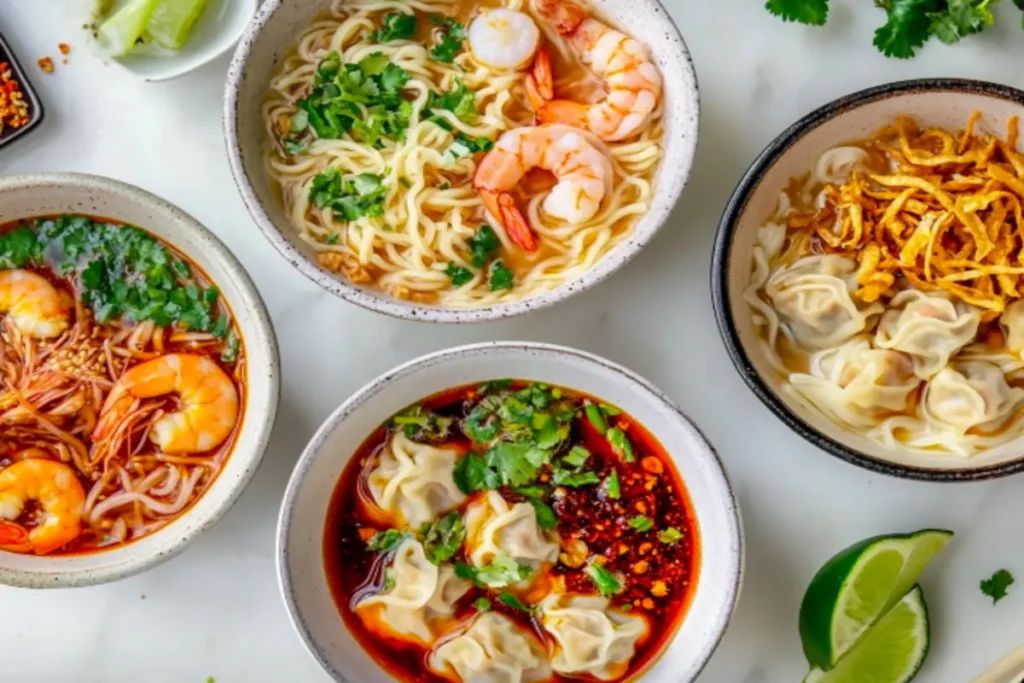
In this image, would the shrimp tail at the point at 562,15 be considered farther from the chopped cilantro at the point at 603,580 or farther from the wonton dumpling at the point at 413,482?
the chopped cilantro at the point at 603,580

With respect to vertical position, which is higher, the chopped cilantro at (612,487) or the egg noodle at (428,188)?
the egg noodle at (428,188)

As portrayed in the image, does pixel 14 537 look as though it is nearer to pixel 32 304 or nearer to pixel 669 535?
pixel 32 304

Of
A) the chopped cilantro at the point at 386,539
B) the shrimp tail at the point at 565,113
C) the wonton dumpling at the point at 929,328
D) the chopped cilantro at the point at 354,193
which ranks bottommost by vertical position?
the chopped cilantro at the point at 386,539

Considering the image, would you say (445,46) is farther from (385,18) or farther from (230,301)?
(230,301)

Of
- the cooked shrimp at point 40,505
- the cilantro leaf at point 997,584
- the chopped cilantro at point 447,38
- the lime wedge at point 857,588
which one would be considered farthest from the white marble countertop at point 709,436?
the chopped cilantro at point 447,38

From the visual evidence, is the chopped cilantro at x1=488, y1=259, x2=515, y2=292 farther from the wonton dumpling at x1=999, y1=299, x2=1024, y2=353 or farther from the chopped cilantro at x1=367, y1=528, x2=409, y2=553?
the wonton dumpling at x1=999, y1=299, x2=1024, y2=353

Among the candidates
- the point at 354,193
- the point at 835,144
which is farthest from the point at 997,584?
the point at 354,193

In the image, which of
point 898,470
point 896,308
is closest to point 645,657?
point 898,470
